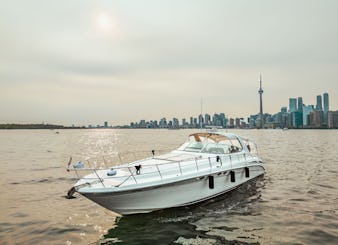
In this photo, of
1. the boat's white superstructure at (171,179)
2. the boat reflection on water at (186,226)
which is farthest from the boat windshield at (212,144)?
the boat reflection on water at (186,226)

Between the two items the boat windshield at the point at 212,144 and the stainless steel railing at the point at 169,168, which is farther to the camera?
the boat windshield at the point at 212,144

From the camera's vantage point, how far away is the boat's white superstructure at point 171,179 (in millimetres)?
8180

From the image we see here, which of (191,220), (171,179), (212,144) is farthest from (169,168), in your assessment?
(212,144)

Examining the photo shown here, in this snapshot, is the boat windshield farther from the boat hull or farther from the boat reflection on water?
the boat reflection on water

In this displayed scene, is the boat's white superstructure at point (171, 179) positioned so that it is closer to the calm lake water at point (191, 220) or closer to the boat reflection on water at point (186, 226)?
the boat reflection on water at point (186, 226)

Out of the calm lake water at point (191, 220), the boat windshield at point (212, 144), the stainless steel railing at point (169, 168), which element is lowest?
the calm lake water at point (191, 220)

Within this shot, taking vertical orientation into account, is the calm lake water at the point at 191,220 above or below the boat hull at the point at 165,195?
below

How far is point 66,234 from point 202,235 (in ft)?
13.6

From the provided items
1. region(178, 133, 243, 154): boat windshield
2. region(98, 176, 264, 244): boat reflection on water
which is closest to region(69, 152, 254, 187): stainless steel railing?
region(178, 133, 243, 154): boat windshield

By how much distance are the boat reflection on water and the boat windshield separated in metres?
2.65

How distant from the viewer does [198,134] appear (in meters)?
14.2

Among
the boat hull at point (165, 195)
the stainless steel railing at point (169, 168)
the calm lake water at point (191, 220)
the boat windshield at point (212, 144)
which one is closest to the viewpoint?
the calm lake water at point (191, 220)

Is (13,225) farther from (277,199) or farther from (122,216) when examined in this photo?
(277,199)

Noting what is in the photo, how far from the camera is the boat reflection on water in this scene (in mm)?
7754
